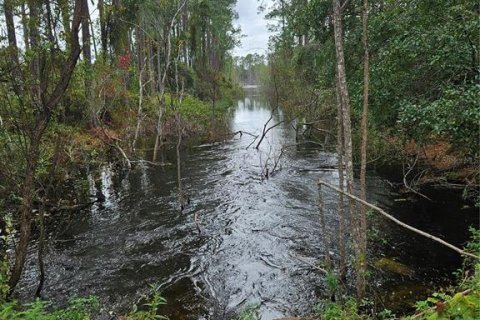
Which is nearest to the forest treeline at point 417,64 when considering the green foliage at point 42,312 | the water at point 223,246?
the water at point 223,246

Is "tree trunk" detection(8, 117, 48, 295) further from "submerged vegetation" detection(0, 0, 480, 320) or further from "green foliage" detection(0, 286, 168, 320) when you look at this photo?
"green foliage" detection(0, 286, 168, 320)

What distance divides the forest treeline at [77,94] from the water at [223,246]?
1.16 meters

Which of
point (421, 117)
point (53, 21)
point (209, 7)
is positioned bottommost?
point (421, 117)

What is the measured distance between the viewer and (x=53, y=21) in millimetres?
6207

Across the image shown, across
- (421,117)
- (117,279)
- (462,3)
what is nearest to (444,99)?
(421,117)

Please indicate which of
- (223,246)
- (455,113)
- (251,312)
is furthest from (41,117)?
(455,113)

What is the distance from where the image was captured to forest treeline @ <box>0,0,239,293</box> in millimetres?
5426

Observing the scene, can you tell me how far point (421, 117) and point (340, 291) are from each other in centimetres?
410

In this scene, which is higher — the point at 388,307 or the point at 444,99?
the point at 444,99

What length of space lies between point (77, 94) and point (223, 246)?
12.8 metres

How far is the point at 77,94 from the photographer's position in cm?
1725

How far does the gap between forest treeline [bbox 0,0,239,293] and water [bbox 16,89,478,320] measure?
1.16m

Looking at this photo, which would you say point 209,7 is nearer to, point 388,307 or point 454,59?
point 454,59

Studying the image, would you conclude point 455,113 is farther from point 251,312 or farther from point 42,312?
point 42,312
